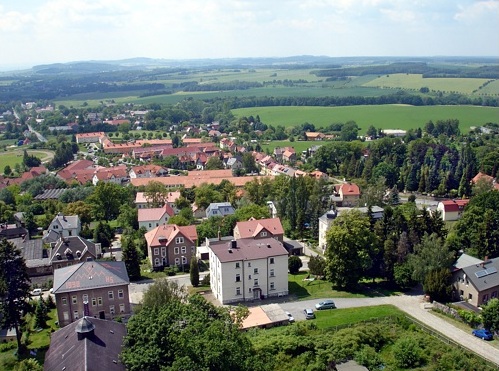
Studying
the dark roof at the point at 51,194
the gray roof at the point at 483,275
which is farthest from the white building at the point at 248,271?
the dark roof at the point at 51,194

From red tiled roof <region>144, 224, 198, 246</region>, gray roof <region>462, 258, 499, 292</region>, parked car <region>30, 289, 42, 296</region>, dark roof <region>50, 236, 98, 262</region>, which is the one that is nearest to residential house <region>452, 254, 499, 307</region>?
gray roof <region>462, 258, 499, 292</region>

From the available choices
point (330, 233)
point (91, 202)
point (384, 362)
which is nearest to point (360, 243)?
point (330, 233)

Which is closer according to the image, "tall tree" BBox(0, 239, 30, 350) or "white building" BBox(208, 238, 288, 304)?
"tall tree" BBox(0, 239, 30, 350)

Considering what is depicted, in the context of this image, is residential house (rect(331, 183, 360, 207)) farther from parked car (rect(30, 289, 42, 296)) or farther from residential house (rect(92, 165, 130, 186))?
parked car (rect(30, 289, 42, 296))

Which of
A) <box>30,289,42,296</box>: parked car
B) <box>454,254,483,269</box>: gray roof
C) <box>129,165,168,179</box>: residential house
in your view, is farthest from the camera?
<box>129,165,168,179</box>: residential house

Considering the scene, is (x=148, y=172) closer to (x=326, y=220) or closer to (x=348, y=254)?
(x=326, y=220)

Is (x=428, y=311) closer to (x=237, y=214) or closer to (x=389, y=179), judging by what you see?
(x=237, y=214)
